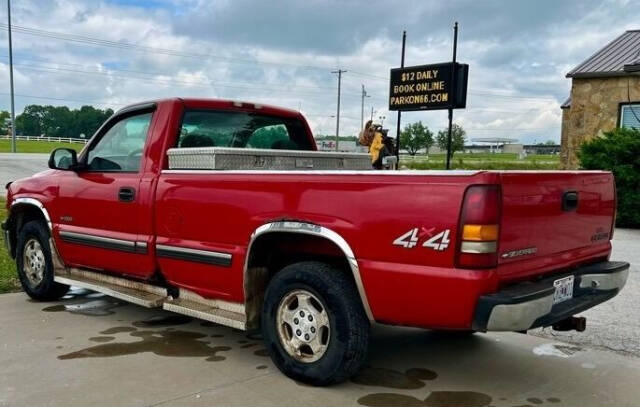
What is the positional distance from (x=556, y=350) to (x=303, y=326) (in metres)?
2.16

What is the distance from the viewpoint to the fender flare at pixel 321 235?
3.58 metres

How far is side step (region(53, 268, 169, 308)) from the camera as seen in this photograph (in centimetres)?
480

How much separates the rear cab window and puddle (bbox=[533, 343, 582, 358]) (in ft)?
9.00

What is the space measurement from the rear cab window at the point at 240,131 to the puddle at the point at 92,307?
1885mm

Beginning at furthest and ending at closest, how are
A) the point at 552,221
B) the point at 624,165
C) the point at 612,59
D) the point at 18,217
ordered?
the point at 612,59
the point at 624,165
the point at 18,217
the point at 552,221

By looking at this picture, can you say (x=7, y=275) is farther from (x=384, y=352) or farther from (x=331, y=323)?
(x=331, y=323)

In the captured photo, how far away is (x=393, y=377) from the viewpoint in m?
4.12

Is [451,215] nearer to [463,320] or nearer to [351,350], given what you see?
[463,320]

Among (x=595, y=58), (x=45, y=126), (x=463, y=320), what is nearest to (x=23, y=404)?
(x=463, y=320)

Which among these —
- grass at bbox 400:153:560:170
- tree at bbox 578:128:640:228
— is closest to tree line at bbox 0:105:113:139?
grass at bbox 400:153:560:170

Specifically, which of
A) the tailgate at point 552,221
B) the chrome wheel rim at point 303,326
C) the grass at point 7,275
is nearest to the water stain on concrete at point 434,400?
the chrome wheel rim at point 303,326

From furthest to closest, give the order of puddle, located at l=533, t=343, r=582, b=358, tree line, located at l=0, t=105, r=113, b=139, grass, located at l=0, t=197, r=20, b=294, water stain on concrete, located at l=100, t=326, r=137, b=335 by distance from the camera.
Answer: tree line, located at l=0, t=105, r=113, b=139 → grass, located at l=0, t=197, r=20, b=294 → water stain on concrete, located at l=100, t=326, r=137, b=335 → puddle, located at l=533, t=343, r=582, b=358

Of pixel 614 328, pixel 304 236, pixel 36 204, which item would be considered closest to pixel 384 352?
pixel 304 236

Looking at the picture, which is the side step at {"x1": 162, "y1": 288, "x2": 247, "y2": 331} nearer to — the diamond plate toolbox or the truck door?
the truck door
